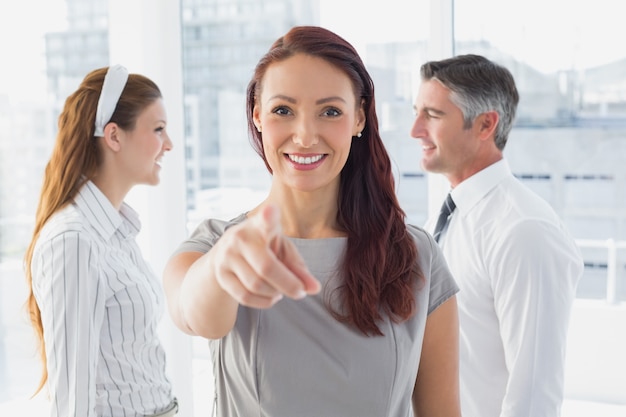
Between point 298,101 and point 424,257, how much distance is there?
392 millimetres

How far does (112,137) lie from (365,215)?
1.15 meters

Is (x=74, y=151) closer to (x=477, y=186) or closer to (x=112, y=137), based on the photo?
(x=112, y=137)

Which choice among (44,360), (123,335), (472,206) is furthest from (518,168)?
(44,360)

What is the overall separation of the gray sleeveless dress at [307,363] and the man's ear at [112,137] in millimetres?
1052

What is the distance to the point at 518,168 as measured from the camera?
3145mm

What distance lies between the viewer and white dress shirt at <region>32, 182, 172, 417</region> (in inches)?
74.5

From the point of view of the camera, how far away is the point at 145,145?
2355mm

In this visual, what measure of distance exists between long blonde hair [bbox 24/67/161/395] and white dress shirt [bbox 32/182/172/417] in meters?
0.05

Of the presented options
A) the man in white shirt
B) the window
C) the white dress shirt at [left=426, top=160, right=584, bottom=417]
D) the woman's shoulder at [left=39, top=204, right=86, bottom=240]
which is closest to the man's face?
the man in white shirt

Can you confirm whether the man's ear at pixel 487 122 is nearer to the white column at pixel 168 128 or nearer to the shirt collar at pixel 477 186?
the shirt collar at pixel 477 186

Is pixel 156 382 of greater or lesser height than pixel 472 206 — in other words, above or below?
below

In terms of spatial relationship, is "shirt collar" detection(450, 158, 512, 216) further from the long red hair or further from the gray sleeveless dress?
the gray sleeveless dress

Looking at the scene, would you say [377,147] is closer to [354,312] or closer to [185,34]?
[354,312]

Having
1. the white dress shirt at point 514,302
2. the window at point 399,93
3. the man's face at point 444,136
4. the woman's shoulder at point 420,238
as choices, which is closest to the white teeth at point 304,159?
the woman's shoulder at point 420,238
